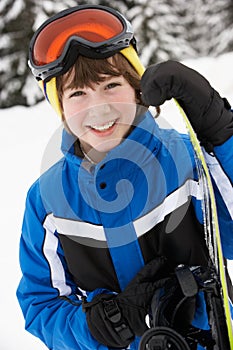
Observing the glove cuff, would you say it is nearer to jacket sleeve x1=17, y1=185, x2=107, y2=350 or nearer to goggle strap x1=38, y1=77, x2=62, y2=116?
jacket sleeve x1=17, y1=185, x2=107, y2=350

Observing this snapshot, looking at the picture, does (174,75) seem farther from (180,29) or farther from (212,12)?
(212,12)

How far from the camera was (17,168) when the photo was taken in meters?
7.80

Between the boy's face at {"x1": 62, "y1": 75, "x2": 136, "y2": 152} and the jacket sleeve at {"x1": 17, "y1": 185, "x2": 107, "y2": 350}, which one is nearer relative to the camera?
the boy's face at {"x1": 62, "y1": 75, "x2": 136, "y2": 152}

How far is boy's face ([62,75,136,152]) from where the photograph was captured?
6.54 feet

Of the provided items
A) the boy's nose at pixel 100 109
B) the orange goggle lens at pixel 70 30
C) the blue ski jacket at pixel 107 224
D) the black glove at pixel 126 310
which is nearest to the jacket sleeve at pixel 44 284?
the blue ski jacket at pixel 107 224

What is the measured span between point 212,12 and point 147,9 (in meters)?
4.33

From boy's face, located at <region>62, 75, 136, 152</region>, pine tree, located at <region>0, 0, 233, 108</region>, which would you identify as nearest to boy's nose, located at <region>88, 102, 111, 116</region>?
boy's face, located at <region>62, 75, 136, 152</region>

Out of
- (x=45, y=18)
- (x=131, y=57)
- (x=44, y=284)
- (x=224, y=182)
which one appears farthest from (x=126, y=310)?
(x=45, y=18)

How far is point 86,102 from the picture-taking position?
2.00 metres

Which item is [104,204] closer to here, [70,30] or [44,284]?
[44,284]

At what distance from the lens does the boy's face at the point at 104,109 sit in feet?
6.54

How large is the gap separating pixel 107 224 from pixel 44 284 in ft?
1.51

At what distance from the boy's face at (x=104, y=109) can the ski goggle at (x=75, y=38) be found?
4.5 inches

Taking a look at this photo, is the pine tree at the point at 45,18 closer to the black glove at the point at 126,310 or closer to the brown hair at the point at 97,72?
the brown hair at the point at 97,72
